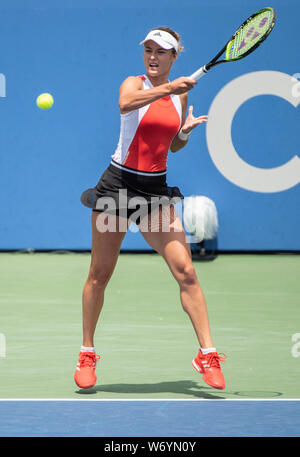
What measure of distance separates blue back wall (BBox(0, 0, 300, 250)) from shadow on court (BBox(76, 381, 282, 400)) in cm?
774

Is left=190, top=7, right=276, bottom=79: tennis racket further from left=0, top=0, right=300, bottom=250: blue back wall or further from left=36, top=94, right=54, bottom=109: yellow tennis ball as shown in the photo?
left=36, top=94, right=54, bottom=109: yellow tennis ball

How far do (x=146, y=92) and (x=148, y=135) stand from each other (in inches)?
10.9

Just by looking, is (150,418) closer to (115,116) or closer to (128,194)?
(128,194)

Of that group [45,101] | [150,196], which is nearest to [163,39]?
[150,196]

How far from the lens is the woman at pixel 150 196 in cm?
420

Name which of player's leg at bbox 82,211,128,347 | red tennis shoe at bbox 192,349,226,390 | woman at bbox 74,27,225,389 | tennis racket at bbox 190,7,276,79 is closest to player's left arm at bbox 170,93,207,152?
woman at bbox 74,27,225,389

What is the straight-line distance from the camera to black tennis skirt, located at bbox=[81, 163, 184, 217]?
13.9 ft

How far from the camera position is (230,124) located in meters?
11.8

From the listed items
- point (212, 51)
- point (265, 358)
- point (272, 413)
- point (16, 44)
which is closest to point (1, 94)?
point (16, 44)
